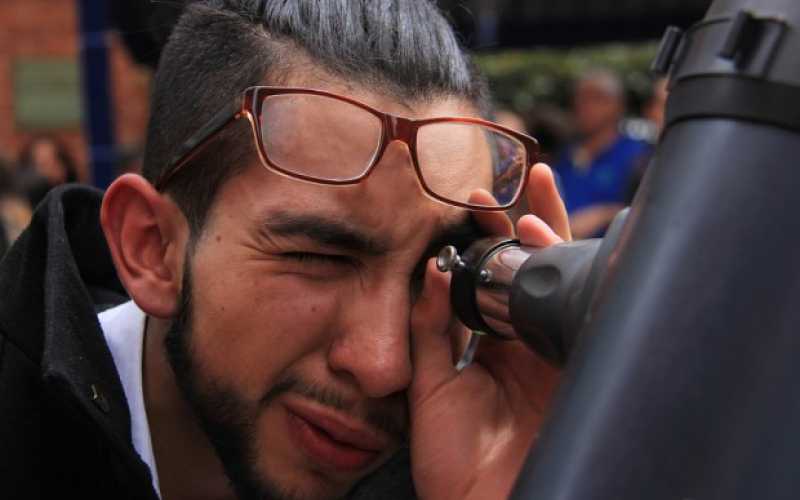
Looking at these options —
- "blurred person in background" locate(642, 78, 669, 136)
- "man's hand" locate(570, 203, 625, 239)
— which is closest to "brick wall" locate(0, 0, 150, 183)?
"blurred person in background" locate(642, 78, 669, 136)

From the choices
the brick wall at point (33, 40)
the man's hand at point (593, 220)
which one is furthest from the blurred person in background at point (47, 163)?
the man's hand at point (593, 220)

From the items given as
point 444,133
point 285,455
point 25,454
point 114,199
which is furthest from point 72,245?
point 444,133

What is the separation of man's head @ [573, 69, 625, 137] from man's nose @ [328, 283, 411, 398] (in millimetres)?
Answer: 4228

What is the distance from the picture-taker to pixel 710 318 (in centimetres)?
52

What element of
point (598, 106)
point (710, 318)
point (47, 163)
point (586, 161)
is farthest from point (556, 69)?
point (710, 318)

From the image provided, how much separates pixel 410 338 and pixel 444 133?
0.33 meters

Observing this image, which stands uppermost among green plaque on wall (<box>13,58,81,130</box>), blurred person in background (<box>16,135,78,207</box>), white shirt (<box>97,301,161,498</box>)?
white shirt (<box>97,301,161,498</box>)

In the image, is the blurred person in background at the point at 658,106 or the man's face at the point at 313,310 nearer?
the blurred person in background at the point at 658,106

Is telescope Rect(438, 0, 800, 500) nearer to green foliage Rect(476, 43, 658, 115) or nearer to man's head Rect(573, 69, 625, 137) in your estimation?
man's head Rect(573, 69, 625, 137)

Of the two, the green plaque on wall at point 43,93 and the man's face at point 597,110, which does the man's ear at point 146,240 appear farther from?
the green plaque on wall at point 43,93

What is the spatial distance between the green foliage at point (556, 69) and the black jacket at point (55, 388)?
10925 millimetres

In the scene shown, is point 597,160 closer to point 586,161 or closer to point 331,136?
point 586,161

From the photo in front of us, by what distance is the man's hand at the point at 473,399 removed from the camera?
1.60 metres

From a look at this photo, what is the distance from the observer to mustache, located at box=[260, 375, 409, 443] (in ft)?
4.88
